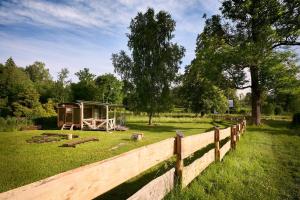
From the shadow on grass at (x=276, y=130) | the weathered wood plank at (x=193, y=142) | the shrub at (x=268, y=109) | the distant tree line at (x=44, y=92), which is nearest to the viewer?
the weathered wood plank at (x=193, y=142)

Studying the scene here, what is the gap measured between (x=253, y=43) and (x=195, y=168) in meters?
22.1

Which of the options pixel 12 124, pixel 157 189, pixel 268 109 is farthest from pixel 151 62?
pixel 268 109

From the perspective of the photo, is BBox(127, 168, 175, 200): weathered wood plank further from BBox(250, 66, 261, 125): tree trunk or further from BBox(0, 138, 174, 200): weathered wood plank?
BBox(250, 66, 261, 125): tree trunk

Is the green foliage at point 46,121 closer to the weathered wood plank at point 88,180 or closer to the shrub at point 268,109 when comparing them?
the weathered wood plank at point 88,180

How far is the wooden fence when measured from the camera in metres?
1.99

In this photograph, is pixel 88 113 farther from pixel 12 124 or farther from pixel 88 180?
pixel 88 180

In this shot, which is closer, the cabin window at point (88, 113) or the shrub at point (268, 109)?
the cabin window at point (88, 113)

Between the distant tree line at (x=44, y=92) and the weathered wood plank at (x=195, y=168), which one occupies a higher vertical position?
the distant tree line at (x=44, y=92)

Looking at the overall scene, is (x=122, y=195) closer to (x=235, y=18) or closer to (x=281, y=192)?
(x=281, y=192)

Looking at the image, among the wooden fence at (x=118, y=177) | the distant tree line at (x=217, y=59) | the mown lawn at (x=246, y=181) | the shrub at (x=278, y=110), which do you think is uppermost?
the distant tree line at (x=217, y=59)

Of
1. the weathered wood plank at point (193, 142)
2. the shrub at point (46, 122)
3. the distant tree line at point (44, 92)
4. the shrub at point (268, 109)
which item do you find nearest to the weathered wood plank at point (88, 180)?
the weathered wood plank at point (193, 142)

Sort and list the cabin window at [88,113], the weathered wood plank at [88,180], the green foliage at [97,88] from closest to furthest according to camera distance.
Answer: the weathered wood plank at [88,180] < the cabin window at [88,113] < the green foliage at [97,88]

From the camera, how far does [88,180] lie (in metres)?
2.46

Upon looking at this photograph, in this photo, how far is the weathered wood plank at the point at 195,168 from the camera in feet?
16.9
